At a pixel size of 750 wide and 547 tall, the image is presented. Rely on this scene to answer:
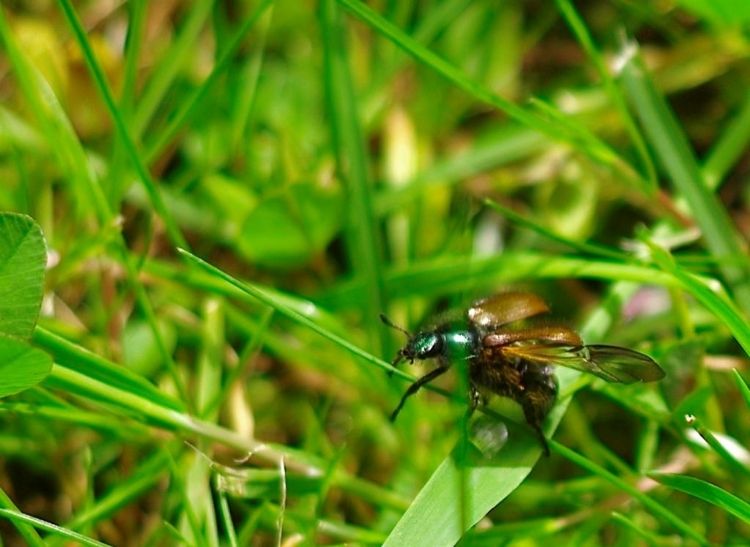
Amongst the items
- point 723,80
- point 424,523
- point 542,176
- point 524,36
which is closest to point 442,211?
point 542,176

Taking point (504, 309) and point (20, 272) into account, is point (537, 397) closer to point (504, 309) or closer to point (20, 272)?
point (504, 309)

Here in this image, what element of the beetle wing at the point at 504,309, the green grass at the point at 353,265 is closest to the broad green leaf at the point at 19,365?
the green grass at the point at 353,265

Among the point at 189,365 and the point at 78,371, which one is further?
the point at 189,365

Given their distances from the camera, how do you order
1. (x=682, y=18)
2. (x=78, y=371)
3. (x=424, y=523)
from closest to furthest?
(x=424, y=523), (x=78, y=371), (x=682, y=18)

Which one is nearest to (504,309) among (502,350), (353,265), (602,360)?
(502,350)

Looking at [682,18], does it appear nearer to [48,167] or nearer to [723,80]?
[723,80]

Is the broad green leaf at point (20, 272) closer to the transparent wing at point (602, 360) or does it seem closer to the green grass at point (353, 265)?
the green grass at point (353, 265)
